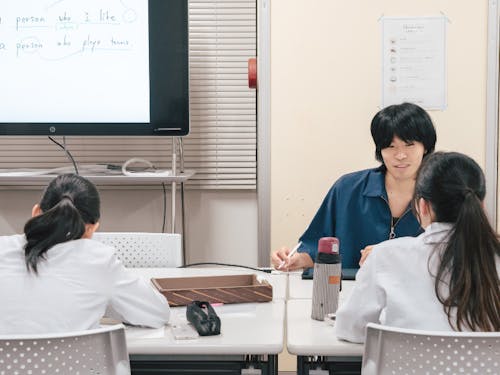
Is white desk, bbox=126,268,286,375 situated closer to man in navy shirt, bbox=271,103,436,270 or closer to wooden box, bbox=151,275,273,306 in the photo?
wooden box, bbox=151,275,273,306

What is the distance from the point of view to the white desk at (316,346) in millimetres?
1550

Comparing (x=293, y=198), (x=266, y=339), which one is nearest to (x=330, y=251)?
(x=266, y=339)

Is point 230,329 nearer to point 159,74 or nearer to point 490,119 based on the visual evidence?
point 159,74

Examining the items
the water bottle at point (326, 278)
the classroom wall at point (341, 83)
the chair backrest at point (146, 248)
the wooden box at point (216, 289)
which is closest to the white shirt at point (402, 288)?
the water bottle at point (326, 278)

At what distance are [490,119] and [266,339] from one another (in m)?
2.12

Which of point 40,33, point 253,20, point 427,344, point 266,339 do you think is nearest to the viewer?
point 427,344

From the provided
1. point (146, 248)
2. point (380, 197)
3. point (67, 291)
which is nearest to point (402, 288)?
point (67, 291)

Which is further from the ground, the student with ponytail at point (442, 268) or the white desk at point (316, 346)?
the student with ponytail at point (442, 268)

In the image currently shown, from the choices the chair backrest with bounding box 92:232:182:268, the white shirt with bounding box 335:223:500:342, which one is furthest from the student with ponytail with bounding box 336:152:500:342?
the chair backrest with bounding box 92:232:182:268

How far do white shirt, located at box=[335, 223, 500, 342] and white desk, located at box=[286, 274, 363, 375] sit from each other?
3.2 inches

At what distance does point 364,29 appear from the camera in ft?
10.7

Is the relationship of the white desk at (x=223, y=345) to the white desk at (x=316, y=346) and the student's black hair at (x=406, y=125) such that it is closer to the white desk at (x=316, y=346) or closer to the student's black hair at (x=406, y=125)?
the white desk at (x=316, y=346)

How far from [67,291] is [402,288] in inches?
29.2

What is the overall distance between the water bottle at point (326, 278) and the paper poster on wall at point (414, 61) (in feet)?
5.67
